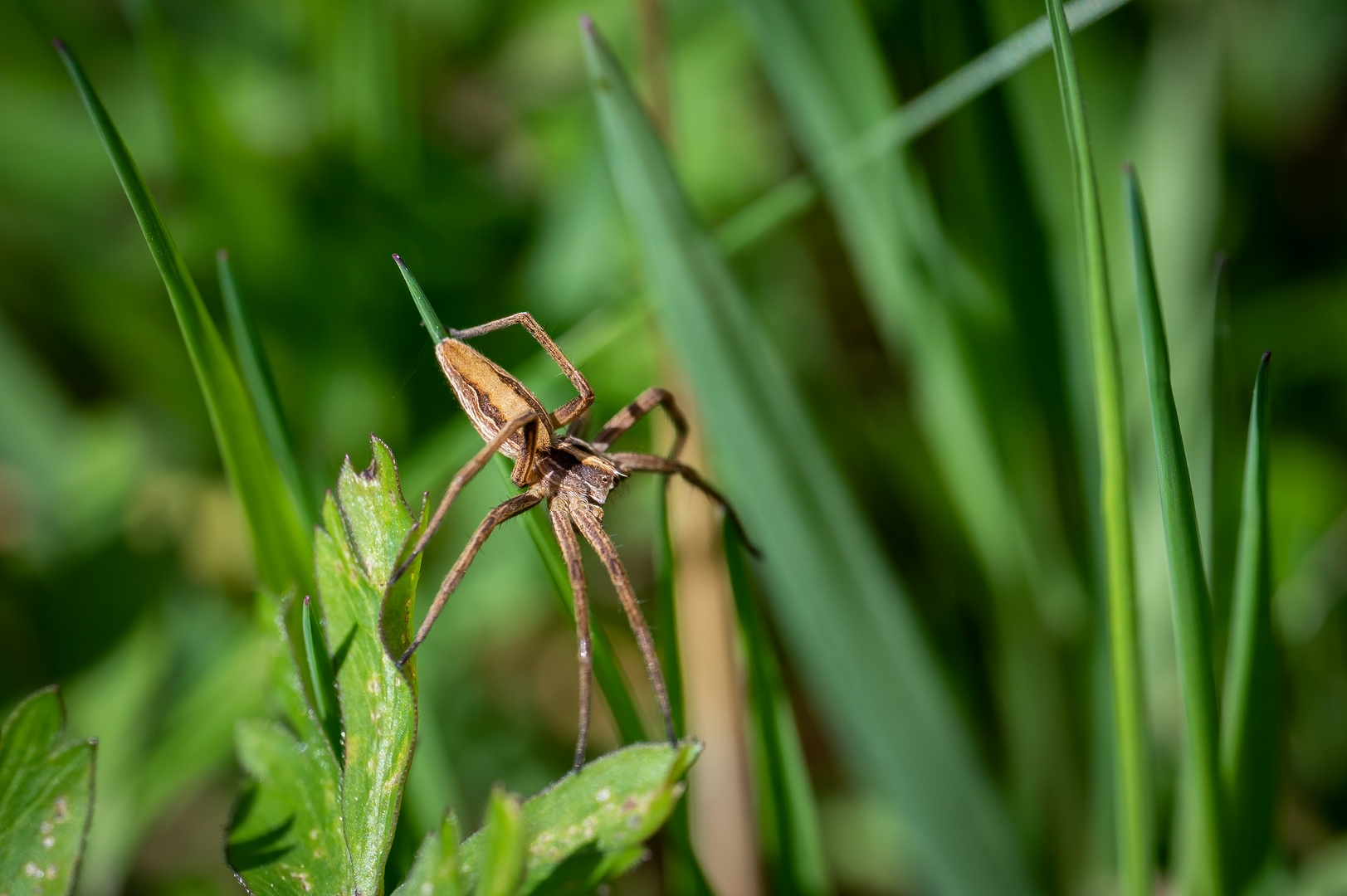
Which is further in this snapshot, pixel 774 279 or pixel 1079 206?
pixel 774 279

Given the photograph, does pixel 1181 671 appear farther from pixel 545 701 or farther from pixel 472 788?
pixel 545 701

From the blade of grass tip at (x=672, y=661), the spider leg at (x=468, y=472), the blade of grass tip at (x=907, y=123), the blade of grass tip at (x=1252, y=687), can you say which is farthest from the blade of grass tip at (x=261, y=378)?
the blade of grass tip at (x=1252, y=687)

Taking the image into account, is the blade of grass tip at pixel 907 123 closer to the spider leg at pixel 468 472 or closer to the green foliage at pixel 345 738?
the spider leg at pixel 468 472

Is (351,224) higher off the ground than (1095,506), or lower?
higher

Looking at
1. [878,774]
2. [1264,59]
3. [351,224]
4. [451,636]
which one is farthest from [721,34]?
[878,774]

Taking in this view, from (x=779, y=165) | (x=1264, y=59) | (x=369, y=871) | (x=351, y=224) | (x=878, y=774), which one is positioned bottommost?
(x=878, y=774)

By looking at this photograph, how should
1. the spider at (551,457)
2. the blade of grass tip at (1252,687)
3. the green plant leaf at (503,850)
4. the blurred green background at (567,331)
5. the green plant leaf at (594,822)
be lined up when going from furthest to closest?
the blurred green background at (567,331), the spider at (551,457), the blade of grass tip at (1252,687), the green plant leaf at (594,822), the green plant leaf at (503,850)

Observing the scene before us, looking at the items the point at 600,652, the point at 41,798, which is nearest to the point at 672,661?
the point at 600,652

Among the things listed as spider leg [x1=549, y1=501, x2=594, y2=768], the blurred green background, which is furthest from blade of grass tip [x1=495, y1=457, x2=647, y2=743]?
the blurred green background
